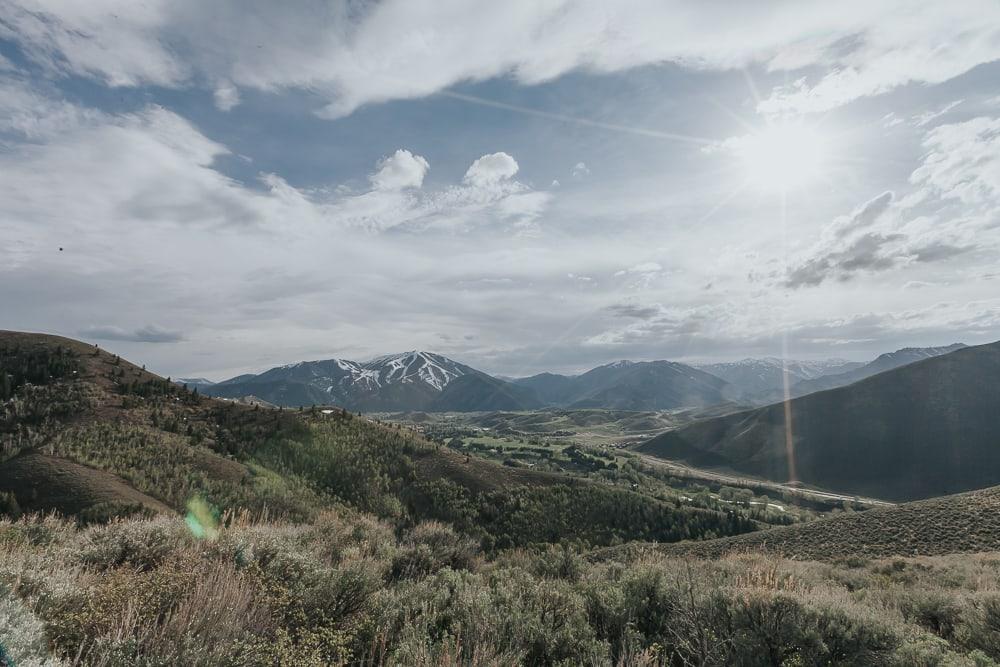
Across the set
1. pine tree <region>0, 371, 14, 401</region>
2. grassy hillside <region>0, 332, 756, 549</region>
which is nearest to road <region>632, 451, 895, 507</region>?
grassy hillside <region>0, 332, 756, 549</region>

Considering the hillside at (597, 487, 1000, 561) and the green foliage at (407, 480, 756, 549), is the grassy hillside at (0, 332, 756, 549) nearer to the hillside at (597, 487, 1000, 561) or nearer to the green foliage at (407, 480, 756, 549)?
the green foliage at (407, 480, 756, 549)

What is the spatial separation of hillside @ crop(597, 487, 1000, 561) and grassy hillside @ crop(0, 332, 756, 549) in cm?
1867

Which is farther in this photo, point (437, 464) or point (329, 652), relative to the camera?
point (437, 464)

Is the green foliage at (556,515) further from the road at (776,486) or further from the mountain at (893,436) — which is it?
the mountain at (893,436)

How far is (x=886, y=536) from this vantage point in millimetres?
33812

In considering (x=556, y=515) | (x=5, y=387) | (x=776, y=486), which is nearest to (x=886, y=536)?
(x=556, y=515)

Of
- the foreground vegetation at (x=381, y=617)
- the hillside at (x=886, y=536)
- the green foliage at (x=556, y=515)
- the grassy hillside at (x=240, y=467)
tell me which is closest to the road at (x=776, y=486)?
the grassy hillside at (x=240, y=467)

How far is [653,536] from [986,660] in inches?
2178

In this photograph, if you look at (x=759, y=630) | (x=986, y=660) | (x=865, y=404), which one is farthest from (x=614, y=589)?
(x=865, y=404)

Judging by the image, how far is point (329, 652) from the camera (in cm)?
563

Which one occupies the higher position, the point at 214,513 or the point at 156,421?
the point at 156,421

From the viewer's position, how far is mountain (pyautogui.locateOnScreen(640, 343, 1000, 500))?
14200cm

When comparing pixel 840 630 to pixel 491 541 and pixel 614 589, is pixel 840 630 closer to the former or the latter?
pixel 614 589

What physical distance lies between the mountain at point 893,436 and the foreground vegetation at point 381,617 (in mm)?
178539
